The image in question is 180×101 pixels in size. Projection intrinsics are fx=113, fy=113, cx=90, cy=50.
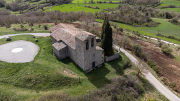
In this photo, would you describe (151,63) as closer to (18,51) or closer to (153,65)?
(153,65)

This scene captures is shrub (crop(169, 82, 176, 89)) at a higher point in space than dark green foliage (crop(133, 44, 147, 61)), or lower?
lower

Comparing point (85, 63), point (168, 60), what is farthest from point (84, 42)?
point (168, 60)

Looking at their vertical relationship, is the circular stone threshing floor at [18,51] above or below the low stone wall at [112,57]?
above

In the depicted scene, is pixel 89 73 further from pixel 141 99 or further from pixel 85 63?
pixel 141 99

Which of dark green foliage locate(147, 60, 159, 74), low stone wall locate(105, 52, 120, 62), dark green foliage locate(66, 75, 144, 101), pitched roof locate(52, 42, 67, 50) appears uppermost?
pitched roof locate(52, 42, 67, 50)

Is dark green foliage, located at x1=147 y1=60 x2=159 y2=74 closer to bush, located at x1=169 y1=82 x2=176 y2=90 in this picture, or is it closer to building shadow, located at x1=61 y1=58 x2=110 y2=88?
bush, located at x1=169 y1=82 x2=176 y2=90

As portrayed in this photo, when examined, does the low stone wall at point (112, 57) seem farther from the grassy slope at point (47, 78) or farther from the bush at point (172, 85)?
the bush at point (172, 85)

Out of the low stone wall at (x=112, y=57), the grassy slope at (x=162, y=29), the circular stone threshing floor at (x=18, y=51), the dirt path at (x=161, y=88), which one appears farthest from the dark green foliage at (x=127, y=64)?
the grassy slope at (x=162, y=29)

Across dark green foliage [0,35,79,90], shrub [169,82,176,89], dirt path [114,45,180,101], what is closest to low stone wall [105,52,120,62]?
dirt path [114,45,180,101]
